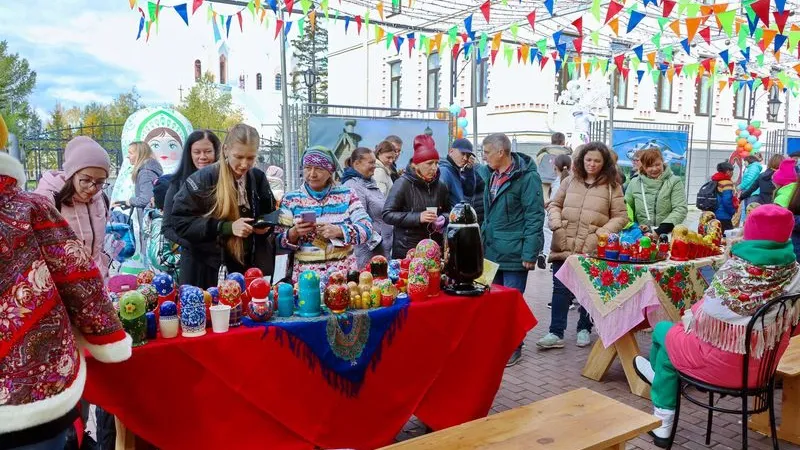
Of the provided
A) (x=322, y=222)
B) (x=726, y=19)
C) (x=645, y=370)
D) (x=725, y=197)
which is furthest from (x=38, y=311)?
(x=726, y=19)

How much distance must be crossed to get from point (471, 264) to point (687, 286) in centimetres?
192

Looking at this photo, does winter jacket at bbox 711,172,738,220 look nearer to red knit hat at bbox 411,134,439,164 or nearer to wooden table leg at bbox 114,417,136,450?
red knit hat at bbox 411,134,439,164

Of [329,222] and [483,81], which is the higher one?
[483,81]

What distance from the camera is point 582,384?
4043 millimetres

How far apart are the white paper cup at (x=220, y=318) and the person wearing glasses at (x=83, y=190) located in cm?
84

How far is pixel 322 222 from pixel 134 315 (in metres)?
1.19

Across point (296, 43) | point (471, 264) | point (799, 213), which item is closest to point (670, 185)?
point (799, 213)

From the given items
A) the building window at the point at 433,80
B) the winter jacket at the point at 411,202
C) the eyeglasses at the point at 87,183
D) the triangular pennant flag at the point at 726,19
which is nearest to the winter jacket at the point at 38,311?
the eyeglasses at the point at 87,183

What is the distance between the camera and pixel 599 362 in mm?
4133

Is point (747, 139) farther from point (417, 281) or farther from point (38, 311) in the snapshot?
point (38, 311)

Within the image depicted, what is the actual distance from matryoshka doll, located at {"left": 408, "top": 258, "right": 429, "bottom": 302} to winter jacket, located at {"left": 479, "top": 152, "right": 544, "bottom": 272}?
1.62 m

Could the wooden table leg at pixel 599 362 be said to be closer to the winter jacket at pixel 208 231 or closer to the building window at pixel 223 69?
the winter jacket at pixel 208 231

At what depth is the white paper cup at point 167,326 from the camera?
2254 mm

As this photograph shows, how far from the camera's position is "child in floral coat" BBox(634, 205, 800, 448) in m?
2.66
